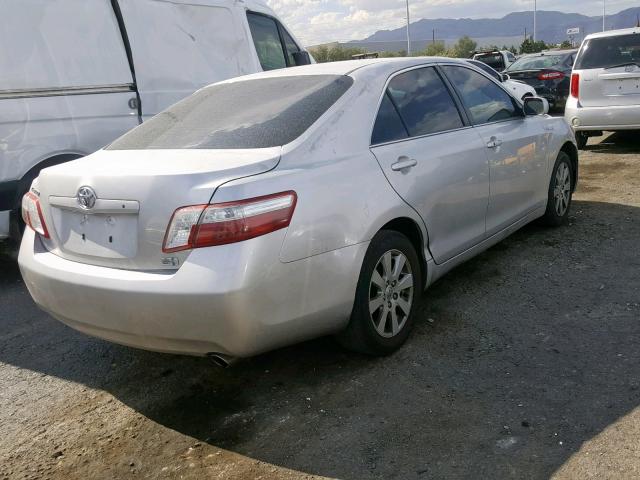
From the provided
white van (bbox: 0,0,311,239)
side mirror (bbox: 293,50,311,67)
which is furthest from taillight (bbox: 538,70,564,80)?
white van (bbox: 0,0,311,239)

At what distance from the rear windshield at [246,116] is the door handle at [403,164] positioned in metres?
0.49

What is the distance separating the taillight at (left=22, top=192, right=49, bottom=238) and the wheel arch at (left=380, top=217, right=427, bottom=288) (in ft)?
6.02

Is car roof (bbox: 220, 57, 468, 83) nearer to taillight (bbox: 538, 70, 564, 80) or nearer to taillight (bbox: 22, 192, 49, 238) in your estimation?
taillight (bbox: 22, 192, 49, 238)

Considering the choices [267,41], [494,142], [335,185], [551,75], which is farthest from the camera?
[551,75]

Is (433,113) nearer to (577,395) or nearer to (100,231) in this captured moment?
(577,395)

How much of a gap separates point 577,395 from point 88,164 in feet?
8.70

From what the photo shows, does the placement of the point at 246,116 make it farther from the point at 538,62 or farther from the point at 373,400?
the point at 538,62

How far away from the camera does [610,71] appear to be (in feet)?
29.4

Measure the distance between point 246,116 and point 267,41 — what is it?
4501 mm

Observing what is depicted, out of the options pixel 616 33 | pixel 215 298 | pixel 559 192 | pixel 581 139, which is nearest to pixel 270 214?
pixel 215 298

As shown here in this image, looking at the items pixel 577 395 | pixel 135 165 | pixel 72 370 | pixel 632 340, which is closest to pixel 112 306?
pixel 135 165

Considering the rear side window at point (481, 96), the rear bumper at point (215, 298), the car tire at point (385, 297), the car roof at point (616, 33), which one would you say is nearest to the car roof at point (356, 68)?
the rear side window at point (481, 96)

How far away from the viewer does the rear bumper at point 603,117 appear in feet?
29.0

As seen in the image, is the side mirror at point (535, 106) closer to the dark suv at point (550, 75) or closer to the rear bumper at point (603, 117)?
the rear bumper at point (603, 117)
